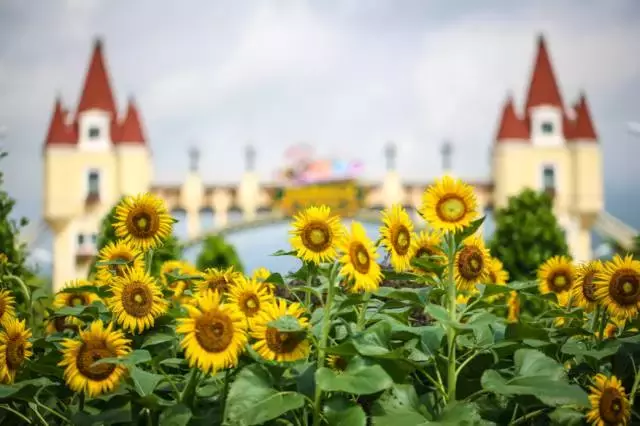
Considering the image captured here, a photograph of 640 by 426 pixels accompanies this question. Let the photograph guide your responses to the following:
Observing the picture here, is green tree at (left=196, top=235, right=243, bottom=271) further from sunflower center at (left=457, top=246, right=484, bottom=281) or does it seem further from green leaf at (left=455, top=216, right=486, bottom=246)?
green leaf at (left=455, top=216, right=486, bottom=246)

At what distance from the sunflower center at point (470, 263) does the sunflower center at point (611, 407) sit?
465 mm

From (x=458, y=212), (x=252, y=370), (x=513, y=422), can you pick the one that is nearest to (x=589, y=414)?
(x=513, y=422)

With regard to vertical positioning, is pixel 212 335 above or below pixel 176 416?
above

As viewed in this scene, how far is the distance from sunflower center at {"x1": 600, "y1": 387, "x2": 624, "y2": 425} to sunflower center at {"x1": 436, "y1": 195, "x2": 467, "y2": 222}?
0.55m

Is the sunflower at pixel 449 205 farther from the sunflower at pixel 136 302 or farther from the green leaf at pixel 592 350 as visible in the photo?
the sunflower at pixel 136 302

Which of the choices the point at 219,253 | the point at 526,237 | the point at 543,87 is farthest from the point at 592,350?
the point at 543,87

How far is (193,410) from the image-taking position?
2.30 meters

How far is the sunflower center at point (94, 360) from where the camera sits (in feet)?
7.32

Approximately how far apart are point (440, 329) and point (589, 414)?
422 mm

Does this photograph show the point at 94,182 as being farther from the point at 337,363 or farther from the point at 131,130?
the point at 337,363

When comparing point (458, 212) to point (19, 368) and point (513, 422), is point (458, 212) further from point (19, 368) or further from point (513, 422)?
point (19, 368)

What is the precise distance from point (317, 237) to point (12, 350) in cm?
87

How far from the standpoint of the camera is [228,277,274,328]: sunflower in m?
2.33

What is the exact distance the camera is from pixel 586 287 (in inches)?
110
